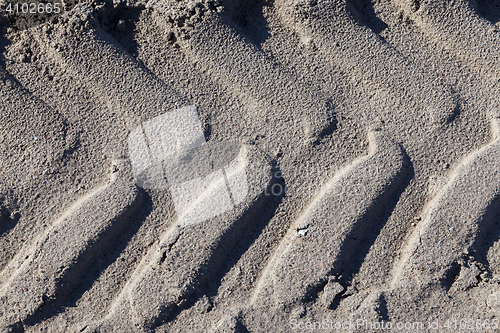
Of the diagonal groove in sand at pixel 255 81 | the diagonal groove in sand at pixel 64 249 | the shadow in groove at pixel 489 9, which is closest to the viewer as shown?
the diagonal groove in sand at pixel 64 249

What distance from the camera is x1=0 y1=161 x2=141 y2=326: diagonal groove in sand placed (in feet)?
3.92

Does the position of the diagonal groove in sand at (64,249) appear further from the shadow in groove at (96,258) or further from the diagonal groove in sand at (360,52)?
the diagonal groove in sand at (360,52)

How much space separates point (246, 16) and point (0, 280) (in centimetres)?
123

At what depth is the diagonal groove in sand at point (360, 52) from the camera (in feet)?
4.39

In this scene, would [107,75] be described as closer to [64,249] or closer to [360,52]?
[64,249]

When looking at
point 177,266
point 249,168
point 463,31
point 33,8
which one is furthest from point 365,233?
point 33,8

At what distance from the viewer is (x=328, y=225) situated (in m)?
1.25

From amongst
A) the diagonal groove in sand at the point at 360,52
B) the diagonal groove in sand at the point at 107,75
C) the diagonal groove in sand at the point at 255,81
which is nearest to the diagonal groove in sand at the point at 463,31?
the diagonal groove in sand at the point at 360,52

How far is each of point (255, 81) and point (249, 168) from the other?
0.31 meters

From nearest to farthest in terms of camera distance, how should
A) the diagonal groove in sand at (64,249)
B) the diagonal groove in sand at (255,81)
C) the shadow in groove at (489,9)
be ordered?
1. the diagonal groove in sand at (64,249)
2. the diagonal groove in sand at (255,81)
3. the shadow in groove at (489,9)

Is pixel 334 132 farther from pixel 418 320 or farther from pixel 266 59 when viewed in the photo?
pixel 418 320

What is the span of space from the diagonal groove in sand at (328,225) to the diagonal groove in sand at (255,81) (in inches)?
7.3

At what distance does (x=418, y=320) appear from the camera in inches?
48.0

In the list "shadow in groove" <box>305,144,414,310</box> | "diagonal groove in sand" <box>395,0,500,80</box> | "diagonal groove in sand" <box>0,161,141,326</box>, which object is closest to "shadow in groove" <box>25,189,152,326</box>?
"diagonal groove in sand" <box>0,161,141,326</box>
